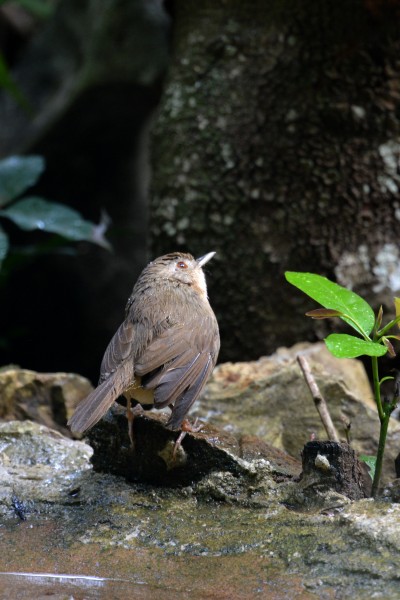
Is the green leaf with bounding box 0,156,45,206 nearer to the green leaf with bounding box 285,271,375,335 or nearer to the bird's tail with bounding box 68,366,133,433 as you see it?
the bird's tail with bounding box 68,366,133,433

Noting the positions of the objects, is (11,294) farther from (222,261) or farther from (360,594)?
(360,594)

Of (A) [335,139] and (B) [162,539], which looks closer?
(B) [162,539]

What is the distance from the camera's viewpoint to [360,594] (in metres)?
2.09

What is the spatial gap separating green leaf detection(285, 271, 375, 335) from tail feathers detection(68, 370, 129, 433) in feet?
2.57

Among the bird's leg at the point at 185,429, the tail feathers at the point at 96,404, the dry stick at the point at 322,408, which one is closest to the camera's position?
the tail feathers at the point at 96,404

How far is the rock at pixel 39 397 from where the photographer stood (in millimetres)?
3908

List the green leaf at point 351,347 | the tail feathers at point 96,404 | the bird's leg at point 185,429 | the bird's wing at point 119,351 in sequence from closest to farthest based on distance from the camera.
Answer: the green leaf at point 351,347 → the tail feathers at point 96,404 → the bird's leg at point 185,429 → the bird's wing at point 119,351

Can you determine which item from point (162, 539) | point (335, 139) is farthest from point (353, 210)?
point (162, 539)

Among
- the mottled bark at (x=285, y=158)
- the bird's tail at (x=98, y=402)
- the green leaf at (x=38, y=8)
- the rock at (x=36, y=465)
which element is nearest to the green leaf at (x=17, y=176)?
the mottled bark at (x=285, y=158)

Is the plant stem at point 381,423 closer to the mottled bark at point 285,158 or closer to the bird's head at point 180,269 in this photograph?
the bird's head at point 180,269

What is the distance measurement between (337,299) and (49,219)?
328 cm

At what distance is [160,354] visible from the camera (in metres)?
3.24

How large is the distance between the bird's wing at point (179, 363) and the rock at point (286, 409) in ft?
1.37

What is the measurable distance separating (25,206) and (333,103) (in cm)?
217
